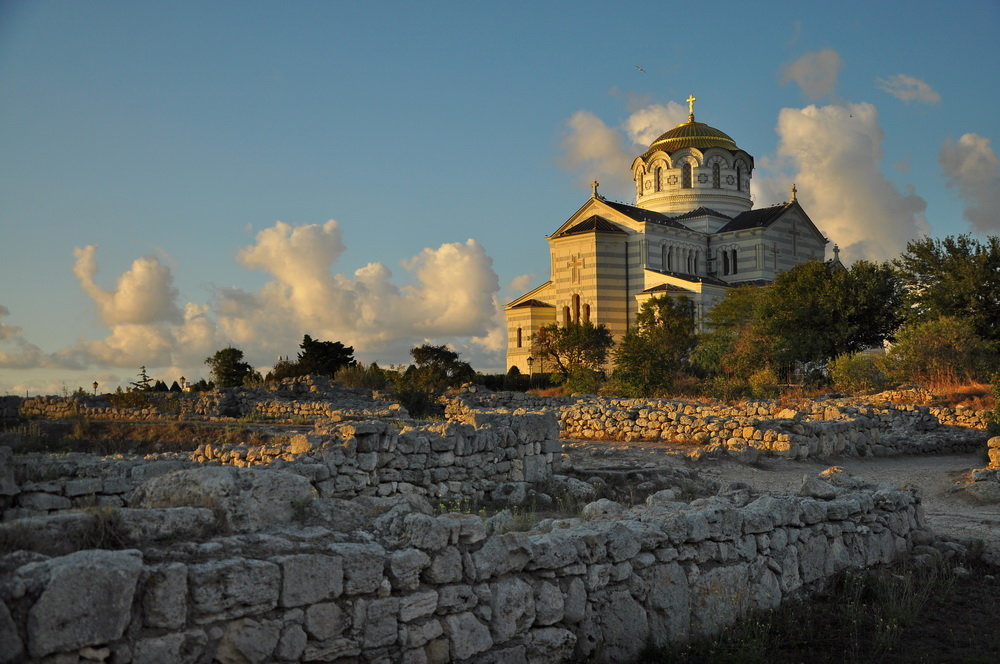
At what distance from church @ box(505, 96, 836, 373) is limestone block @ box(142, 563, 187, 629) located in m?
45.3

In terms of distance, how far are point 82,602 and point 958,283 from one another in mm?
31281

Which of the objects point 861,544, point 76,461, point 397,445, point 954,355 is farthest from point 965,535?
point 954,355

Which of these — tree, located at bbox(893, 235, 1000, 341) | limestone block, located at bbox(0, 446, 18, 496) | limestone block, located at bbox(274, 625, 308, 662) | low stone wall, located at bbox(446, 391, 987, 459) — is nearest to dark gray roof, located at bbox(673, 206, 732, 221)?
tree, located at bbox(893, 235, 1000, 341)

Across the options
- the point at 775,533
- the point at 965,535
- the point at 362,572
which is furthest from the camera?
the point at 965,535

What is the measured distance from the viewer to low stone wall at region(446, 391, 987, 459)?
627 inches

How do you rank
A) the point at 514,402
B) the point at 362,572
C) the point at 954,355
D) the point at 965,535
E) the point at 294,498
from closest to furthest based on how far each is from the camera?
the point at 362,572 → the point at 294,498 → the point at 965,535 → the point at 954,355 → the point at 514,402

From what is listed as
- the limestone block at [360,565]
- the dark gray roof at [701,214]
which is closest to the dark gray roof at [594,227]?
the dark gray roof at [701,214]

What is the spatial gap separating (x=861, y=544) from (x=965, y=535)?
201cm

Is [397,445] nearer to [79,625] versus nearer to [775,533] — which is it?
→ [775,533]

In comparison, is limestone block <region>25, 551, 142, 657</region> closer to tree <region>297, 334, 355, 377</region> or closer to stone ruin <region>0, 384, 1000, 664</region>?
stone ruin <region>0, 384, 1000, 664</region>

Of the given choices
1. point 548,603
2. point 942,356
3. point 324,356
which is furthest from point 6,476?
point 324,356

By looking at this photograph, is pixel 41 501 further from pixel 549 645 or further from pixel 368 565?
pixel 549 645

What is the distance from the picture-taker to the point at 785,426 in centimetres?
1605

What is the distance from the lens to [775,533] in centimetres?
628
